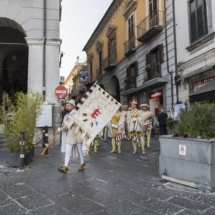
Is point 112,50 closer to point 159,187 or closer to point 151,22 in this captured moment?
point 151,22

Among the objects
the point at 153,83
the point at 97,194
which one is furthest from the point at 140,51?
the point at 97,194

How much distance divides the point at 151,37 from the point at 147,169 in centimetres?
1312

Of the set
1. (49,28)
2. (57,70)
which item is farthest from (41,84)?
(49,28)

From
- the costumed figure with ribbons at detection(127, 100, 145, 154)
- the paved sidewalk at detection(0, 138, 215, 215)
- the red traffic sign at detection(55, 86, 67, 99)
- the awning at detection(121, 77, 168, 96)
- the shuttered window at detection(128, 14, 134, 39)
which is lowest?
the paved sidewalk at detection(0, 138, 215, 215)

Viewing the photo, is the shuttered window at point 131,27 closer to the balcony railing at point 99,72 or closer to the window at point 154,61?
the window at point 154,61

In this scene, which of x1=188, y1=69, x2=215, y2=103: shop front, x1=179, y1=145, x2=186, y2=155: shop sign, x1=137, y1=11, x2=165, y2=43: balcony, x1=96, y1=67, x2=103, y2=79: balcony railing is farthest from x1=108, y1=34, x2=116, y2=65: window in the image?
x1=179, y1=145, x2=186, y2=155: shop sign

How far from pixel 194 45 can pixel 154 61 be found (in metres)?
4.73

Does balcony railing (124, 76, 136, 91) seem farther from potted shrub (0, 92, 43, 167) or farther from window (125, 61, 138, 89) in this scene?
potted shrub (0, 92, 43, 167)

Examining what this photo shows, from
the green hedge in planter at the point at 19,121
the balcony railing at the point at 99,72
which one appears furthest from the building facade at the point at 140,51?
the green hedge in planter at the point at 19,121

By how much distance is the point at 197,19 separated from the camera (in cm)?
1251

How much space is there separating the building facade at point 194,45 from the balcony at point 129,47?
576 centimetres

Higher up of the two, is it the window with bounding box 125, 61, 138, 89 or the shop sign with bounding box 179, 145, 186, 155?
the window with bounding box 125, 61, 138, 89

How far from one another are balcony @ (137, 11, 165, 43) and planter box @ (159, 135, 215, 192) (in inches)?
497

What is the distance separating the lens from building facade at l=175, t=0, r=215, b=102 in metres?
11.5
